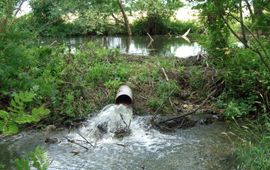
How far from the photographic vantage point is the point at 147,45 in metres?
19.0

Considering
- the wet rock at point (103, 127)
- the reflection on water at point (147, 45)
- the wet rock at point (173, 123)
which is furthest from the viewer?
the reflection on water at point (147, 45)

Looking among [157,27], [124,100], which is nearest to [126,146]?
[124,100]

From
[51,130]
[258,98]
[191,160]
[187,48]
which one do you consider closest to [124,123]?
[51,130]

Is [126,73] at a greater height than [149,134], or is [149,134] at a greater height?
[126,73]

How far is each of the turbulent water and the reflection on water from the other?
8.19m

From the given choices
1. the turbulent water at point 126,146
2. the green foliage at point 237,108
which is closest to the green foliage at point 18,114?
the turbulent water at point 126,146

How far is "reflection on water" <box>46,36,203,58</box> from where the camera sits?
647 inches

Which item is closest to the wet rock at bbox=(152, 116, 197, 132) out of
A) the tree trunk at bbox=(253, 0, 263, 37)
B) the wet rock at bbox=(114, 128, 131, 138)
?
the wet rock at bbox=(114, 128, 131, 138)

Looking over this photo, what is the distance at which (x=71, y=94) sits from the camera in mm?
8711

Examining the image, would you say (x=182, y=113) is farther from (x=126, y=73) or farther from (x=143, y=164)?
(x=143, y=164)

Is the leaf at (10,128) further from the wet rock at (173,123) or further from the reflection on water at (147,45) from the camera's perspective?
the reflection on water at (147,45)

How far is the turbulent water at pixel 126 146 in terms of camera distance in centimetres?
615

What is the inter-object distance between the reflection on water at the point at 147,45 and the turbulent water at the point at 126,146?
819 centimetres

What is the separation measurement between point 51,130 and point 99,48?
15.6 feet
